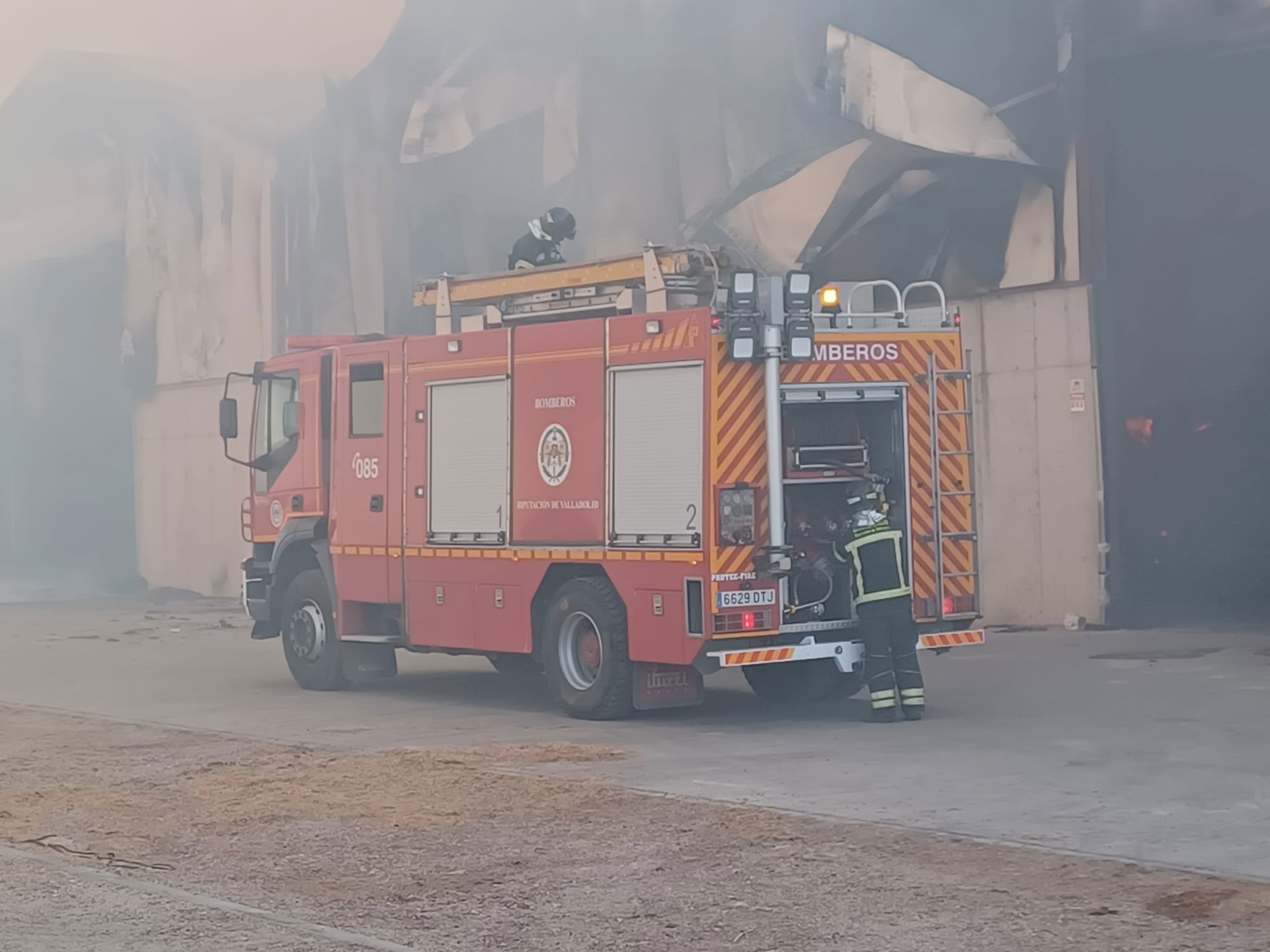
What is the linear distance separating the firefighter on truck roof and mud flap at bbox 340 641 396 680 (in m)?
3.02

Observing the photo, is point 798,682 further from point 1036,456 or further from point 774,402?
point 1036,456

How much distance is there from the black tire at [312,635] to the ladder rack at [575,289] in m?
2.33

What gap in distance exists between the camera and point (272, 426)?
45.7 ft

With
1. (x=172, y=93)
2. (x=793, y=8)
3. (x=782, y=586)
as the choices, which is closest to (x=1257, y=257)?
(x=793, y=8)

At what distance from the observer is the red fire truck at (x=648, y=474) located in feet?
33.4

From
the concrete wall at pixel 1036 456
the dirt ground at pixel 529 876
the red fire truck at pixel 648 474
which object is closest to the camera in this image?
the dirt ground at pixel 529 876

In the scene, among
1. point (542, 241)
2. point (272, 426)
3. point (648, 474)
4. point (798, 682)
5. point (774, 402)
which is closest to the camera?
point (774, 402)

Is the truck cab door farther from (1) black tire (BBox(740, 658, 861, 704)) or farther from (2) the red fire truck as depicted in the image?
(1) black tire (BBox(740, 658, 861, 704))

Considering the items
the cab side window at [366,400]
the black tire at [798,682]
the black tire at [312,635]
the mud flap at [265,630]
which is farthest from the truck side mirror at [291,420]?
the black tire at [798,682]

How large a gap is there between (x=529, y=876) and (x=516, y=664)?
6.77m

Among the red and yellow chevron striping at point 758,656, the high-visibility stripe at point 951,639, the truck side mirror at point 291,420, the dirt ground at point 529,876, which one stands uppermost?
the truck side mirror at point 291,420

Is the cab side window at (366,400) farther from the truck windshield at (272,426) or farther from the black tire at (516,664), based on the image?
the black tire at (516,664)

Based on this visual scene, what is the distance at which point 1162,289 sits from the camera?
50.9 feet

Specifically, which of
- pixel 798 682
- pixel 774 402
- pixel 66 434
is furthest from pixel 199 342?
pixel 774 402
